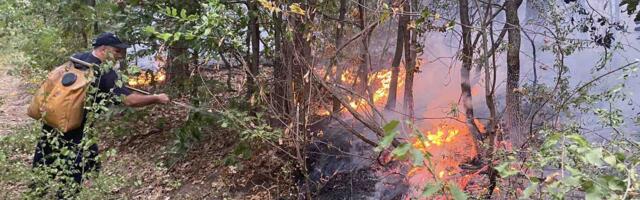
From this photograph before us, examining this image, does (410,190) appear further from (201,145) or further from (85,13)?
(85,13)

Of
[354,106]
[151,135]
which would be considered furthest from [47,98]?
[151,135]

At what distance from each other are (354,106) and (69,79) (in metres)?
2.56

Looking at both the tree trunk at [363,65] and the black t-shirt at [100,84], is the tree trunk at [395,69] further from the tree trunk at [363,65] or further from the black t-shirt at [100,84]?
the black t-shirt at [100,84]

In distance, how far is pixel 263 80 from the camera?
529 centimetres

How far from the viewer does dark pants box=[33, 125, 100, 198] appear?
12.3 ft

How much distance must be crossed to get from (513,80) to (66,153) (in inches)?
153

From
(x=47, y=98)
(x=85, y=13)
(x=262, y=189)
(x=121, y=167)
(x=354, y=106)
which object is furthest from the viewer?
(x=85, y=13)

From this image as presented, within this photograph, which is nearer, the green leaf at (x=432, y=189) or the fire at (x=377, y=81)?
the green leaf at (x=432, y=189)

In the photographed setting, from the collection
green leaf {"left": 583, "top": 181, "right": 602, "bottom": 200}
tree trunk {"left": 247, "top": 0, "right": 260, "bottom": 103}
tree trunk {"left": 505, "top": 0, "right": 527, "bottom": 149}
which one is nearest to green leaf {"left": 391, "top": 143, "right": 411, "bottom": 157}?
green leaf {"left": 583, "top": 181, "right": 602, "bottom": 200}

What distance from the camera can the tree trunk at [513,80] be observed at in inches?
192

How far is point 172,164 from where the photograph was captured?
6.24 m

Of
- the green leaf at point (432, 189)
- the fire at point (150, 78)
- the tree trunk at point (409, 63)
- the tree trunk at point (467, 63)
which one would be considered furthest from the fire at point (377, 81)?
the green leaf at point (432, 189)

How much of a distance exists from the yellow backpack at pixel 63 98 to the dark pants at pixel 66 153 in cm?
10

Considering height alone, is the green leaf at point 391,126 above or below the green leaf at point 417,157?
above
